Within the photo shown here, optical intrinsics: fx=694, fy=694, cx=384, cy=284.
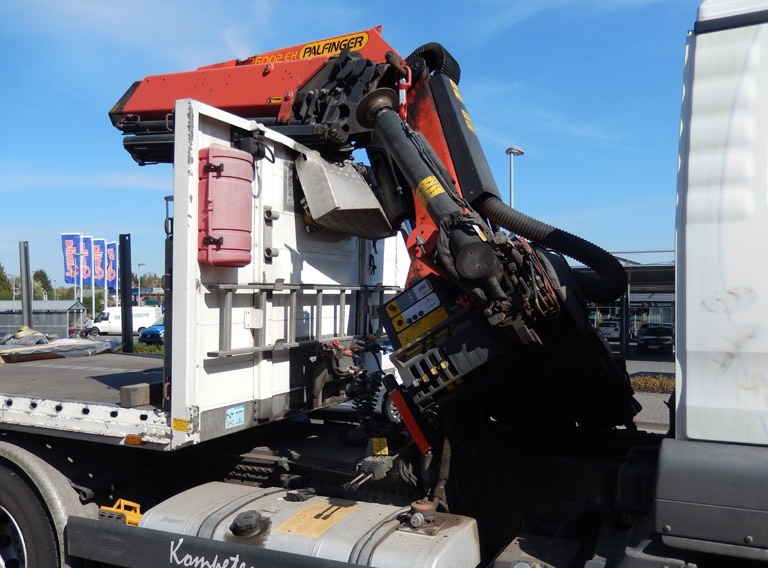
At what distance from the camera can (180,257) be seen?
3281 millimetres

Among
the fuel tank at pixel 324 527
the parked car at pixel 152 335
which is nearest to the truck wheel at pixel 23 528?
the fuel tank at pixel 324 527

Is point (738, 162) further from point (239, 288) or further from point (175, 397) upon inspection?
point (175, 397)

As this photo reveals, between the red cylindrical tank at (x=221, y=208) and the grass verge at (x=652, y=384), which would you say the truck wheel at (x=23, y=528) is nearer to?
the red cylindrical tank at (x=221, y=208)

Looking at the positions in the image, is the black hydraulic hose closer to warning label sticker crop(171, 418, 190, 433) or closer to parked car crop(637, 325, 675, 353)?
warning label sticker crop(171, 418, 190, 433)

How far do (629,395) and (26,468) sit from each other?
125 inches

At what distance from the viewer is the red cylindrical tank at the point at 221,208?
3309 millimetres

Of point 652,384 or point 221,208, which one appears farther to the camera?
point 652,384

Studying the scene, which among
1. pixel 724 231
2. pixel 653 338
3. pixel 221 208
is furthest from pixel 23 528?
pixel 653 338

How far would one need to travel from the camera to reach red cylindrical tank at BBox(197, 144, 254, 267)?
3.31m

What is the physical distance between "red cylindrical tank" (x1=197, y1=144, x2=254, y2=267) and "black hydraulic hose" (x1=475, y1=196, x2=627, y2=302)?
145cm

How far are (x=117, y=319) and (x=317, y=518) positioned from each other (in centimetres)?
3890

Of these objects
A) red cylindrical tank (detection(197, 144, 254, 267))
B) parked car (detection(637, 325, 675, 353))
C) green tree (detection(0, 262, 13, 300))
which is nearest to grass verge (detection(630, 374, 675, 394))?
red cylindrical tank (detection(197, 144, 254, 267))

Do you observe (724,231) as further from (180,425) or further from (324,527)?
(180,425)

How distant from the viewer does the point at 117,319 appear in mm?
39156
